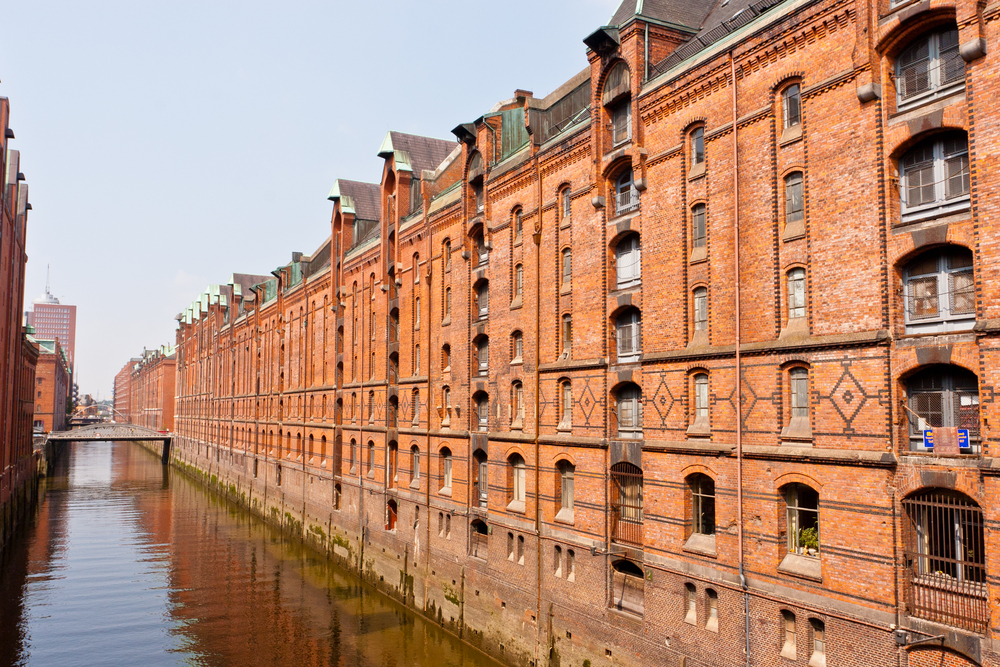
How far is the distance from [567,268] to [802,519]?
1054 cm

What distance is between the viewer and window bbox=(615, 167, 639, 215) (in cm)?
2030

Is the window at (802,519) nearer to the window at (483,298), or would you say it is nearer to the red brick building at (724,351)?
the red brick building at (724,351)

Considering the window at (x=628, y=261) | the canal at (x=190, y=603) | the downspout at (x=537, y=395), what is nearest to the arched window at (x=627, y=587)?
the downspout at (x=537, y=395)

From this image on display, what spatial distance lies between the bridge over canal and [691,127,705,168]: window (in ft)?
294

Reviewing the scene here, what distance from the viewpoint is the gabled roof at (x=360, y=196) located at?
45.3 metres

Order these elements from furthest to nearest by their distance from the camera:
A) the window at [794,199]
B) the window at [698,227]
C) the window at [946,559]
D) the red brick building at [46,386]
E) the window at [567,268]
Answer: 1. the red brick building at [46,386]
2. the window at [567,268]
3. the window at [698,227]
4. the window at [794,199]
5. the window at [946,559]

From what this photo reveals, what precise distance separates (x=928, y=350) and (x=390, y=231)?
27.3 m

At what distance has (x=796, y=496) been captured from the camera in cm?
1506

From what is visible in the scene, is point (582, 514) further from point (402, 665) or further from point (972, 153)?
point (972, 153)

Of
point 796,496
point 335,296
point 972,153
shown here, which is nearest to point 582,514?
point 796,496

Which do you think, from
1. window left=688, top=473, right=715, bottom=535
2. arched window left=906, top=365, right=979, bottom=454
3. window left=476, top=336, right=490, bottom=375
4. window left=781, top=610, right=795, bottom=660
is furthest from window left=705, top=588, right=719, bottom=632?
window left=476, top=336, right=490, bottom=375

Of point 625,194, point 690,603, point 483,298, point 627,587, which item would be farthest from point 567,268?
point 690,603

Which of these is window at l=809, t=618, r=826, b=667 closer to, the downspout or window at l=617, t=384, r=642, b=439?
window at l=617, t=384, r=642, b=439

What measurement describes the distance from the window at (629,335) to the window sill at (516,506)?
652 cm
